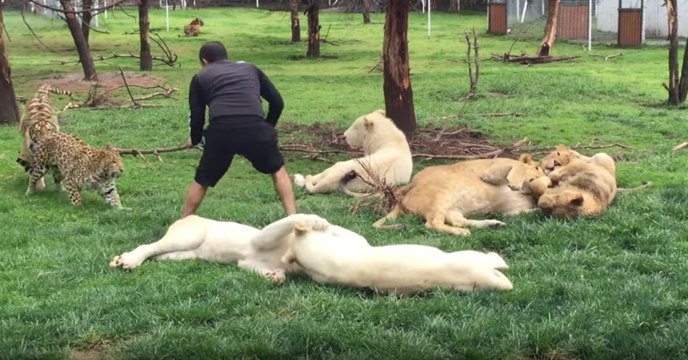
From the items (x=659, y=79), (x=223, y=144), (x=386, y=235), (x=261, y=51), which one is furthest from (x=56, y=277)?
(x=261, y=51)

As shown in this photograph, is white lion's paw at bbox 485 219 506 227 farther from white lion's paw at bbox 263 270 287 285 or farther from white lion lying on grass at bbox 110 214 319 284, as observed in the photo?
white lion's paw at bbox 263 270 287 285

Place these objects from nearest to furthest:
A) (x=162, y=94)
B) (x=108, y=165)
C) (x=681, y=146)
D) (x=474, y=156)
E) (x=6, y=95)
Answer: (x=108, y=165), (x=474, y=156), (x=681, y=146), (x=6, y=95), (x=162, y=94)

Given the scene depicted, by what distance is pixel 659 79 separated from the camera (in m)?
21.2

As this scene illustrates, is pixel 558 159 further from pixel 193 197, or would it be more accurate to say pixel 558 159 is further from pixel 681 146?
pixel 681 146

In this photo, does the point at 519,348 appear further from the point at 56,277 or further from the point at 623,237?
the point at 56,277

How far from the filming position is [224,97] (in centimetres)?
746

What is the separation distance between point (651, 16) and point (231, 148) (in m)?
29.2

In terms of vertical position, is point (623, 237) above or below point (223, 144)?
below

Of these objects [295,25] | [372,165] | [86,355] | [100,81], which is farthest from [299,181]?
[295,25]

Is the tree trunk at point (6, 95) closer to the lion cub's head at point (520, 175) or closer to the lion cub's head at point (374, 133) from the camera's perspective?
the lion cub's head at point (374, 133)

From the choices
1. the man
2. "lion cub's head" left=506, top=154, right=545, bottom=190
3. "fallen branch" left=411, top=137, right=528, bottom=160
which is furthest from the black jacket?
"fallen branch" left=411, top=137, right=528, bottom=160

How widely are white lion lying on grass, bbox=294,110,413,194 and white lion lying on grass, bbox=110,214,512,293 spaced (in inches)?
117

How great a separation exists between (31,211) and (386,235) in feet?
13.7

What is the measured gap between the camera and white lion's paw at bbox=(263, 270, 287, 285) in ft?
19.4
